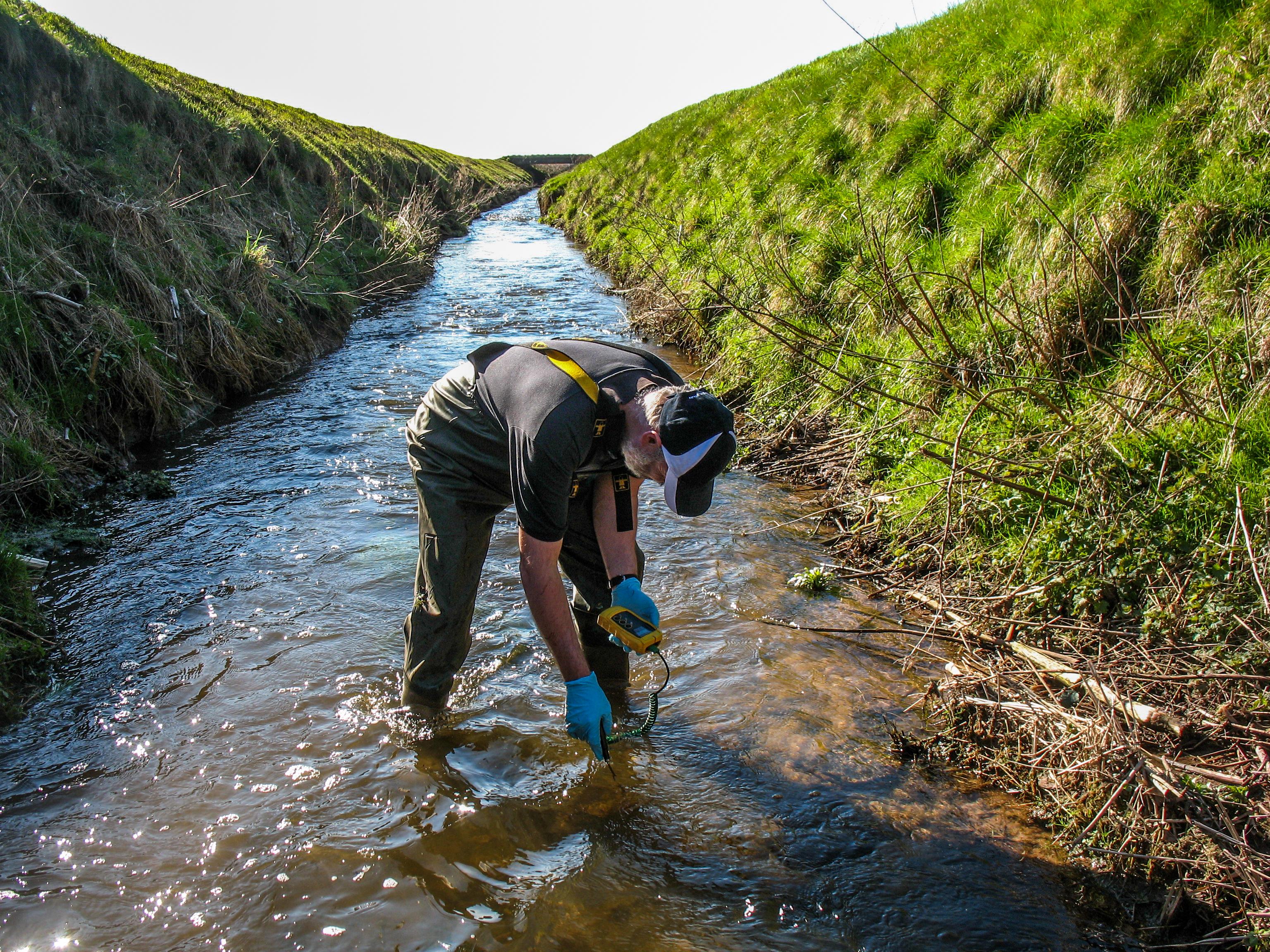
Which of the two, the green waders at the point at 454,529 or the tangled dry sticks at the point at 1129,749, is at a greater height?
the green waders at the point at 454,529

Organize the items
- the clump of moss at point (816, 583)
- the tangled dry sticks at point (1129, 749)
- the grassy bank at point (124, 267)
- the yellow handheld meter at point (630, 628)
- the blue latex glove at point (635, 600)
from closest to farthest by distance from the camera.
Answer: the tangled dry sticks at point (1129, 749), the yellow handheld meter at point (630, 628), the blue latex glove at point (635, 600), the clump of moss at point (816, 583), the grassy bank at point (124, 267)

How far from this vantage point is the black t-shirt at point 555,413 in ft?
8.69

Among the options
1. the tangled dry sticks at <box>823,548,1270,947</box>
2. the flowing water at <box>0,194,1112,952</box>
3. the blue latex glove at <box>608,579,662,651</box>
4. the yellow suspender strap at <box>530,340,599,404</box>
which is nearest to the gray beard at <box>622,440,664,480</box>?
the yellow suspender strap at <box>530,340,599,404</box>

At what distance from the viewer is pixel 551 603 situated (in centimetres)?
285

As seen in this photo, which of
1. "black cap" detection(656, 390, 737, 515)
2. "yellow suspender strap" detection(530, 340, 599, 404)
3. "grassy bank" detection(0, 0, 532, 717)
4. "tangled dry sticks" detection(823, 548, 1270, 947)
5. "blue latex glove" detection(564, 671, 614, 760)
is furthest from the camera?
"grassy bank" detection(0, 0, 532, 717)

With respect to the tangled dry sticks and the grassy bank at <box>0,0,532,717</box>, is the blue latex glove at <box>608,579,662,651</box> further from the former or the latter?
the grassy bank at <box>0,0,532,717</box>

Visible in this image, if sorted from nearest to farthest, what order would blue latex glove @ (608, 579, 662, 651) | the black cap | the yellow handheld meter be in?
the black cap
the yellow handheld meter
blue latex glove @ (608, 579, 662, 651)

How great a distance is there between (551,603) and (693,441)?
788 millimetres

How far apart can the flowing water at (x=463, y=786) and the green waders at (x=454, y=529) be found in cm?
40

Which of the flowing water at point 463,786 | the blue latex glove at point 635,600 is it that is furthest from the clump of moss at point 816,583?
the blue latex glove at point 635,600

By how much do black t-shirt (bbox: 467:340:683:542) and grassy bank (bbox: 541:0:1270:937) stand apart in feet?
4.88

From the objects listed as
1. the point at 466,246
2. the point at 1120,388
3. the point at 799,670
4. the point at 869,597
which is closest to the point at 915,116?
the point at 1120,388

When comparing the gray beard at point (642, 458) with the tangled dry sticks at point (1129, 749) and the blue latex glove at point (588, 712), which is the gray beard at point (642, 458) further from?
the tangled dry sticks at point (1129, 749)

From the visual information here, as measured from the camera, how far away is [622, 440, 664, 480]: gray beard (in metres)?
2.79
